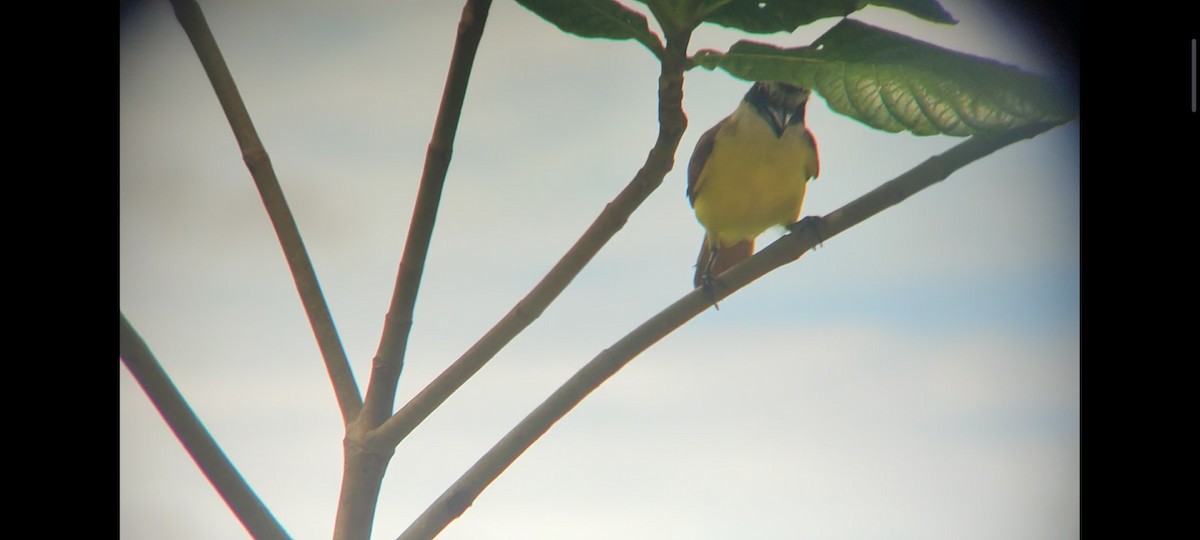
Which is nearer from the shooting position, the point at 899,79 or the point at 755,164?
the point at 899,79

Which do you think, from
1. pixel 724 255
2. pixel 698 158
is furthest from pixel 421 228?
pixel 724 255

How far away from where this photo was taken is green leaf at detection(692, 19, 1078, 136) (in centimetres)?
62

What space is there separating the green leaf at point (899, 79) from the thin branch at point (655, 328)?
5cm

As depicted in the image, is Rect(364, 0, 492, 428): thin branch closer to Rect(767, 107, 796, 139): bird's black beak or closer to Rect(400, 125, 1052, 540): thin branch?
Rect(400, 125, 1052, 540): thin branch

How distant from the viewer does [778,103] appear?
42.9 inches

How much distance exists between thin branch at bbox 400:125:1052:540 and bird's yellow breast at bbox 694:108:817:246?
13.8 inches

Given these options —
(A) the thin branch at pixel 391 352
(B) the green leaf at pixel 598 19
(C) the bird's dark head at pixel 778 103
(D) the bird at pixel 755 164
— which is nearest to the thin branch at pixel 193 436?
(A) the thin branch at pixel 391 352

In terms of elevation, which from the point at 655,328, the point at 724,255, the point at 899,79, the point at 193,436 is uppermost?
the point at 724,255

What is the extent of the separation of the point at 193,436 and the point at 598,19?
38 cm

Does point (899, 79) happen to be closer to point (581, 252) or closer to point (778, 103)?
point (581, 252)
